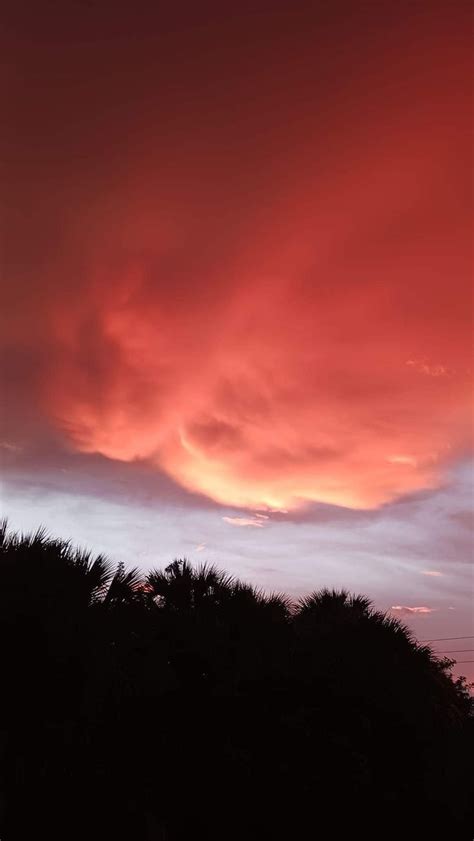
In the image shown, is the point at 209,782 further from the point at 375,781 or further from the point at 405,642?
the point at 405,642

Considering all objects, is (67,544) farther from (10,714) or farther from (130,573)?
(10,714)

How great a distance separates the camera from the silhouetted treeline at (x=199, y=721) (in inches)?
381

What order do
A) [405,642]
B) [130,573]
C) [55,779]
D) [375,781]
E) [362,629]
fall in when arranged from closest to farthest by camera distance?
[55,779] → [130,573] → [375,781] → [362,629] → [405,642]

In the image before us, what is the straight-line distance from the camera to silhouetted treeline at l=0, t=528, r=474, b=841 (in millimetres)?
9680

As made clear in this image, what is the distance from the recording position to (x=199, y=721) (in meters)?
13.4

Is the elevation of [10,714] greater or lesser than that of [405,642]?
lesser

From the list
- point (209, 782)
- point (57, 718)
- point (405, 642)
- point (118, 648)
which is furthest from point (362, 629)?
point (57, 718)

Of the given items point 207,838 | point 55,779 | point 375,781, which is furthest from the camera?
point 375,781

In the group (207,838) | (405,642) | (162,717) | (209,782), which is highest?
(405,642)

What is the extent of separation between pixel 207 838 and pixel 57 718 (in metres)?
4.10

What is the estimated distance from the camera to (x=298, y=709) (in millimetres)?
15117

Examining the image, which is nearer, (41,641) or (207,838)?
(41,641)

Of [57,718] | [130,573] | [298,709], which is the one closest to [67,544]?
[130,573]

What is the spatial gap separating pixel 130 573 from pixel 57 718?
14.2 ft
